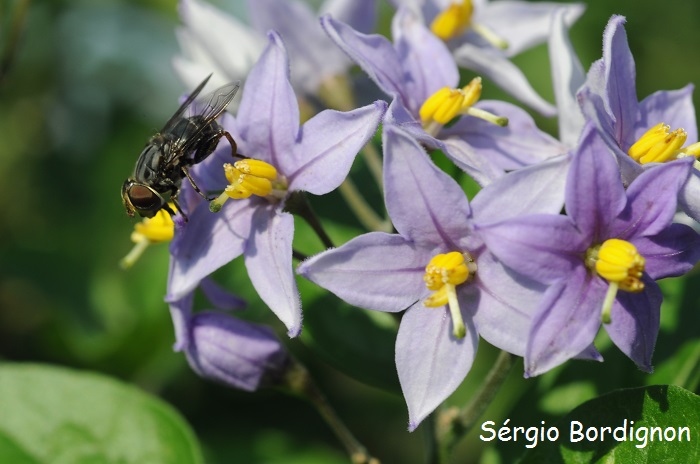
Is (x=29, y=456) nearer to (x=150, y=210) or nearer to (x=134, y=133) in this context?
(x=150, y=210)

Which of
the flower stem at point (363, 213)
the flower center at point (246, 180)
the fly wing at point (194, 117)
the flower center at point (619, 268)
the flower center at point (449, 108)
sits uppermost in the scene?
the fly wing at point (194, 117)

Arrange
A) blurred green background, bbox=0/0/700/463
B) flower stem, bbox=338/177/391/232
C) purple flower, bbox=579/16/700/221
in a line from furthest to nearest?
blurred green background, bbox=0/0/700/463, flower stem, bbox=338/177/391/232, purple flower, bbox=579/16/700/221

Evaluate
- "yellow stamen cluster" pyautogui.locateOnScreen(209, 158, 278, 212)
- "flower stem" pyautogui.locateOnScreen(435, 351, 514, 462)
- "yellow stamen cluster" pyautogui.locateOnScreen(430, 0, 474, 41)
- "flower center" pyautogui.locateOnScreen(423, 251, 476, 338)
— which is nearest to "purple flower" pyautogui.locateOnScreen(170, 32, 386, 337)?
"yellow stamen cluster" pyautogui.locateOnScreen(209, 158, 278, 212)

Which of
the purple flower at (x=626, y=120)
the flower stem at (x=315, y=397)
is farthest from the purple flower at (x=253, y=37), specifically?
the purple flower at (x=626, y=120)

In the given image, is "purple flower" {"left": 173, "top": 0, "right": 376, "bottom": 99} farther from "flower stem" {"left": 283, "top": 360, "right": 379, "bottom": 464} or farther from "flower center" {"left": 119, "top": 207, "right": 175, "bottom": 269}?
"flower stem" {"left": 283, "top": 360, "right": 379, "bottom": 464}

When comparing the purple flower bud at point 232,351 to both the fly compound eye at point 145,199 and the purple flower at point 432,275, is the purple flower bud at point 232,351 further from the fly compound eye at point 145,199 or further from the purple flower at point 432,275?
the purple flower at point 432,275

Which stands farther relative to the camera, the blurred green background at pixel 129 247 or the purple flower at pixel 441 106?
the blurred green background at pixel 129 247
